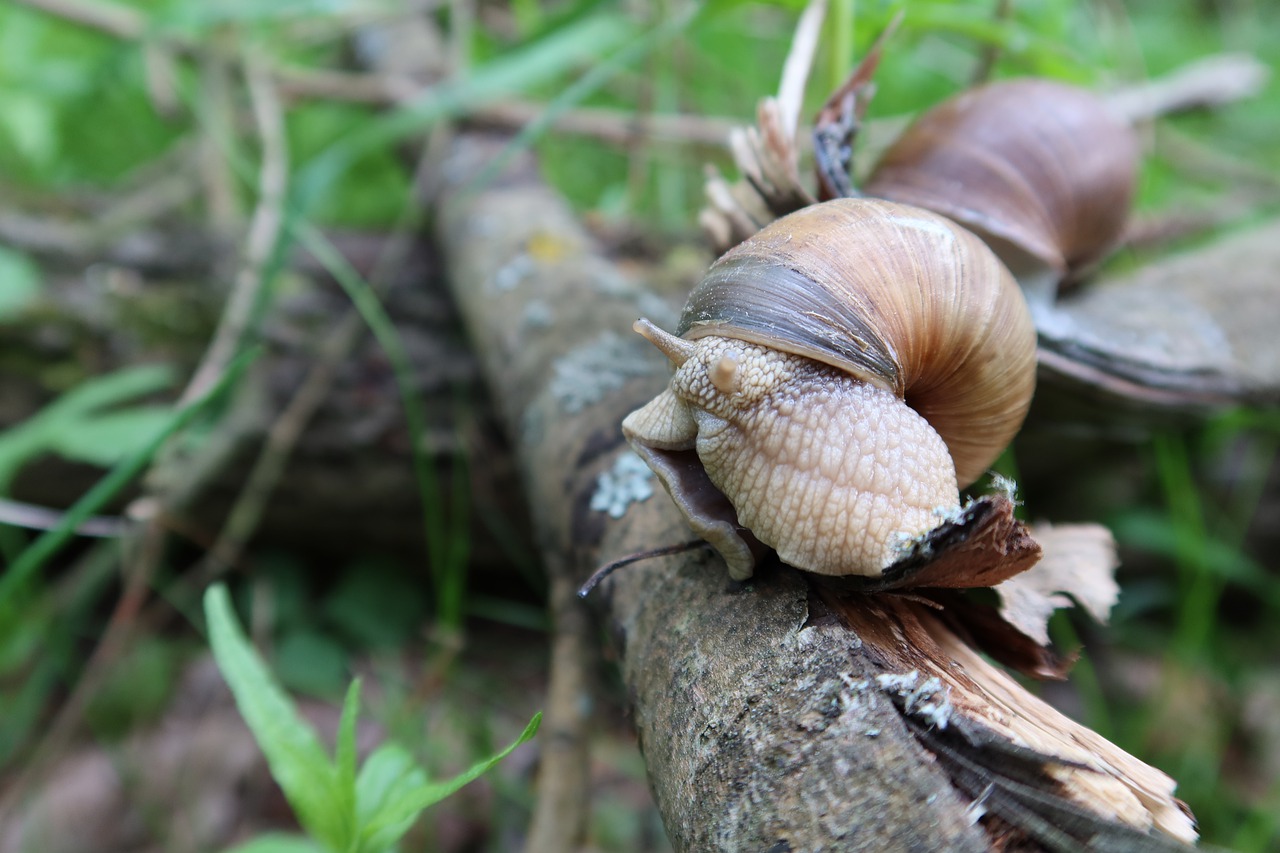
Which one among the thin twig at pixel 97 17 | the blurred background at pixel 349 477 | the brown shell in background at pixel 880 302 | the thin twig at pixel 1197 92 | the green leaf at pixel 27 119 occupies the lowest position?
the blurred background at pixel 349 477

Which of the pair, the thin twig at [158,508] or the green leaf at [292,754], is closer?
the green leaf at [292,754]

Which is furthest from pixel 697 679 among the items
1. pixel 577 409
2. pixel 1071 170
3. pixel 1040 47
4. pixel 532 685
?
pixel 1040 47

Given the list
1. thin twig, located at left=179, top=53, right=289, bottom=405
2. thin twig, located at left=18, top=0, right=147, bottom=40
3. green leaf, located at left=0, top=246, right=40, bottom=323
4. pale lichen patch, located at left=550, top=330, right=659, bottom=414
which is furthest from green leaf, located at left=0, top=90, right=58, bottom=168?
pale lichen patch, located at left=550, top=330, right=659, bottom=414

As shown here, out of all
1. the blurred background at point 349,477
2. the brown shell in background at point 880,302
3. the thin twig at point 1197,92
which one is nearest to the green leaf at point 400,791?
the brown shell in background at point 880,302

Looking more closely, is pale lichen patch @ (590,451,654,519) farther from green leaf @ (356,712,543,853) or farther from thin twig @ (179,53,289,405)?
thin twig @ (179,53,289,405)

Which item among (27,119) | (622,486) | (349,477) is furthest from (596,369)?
(27,119)

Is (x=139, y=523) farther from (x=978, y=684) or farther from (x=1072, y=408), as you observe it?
(x=1072, y=408)

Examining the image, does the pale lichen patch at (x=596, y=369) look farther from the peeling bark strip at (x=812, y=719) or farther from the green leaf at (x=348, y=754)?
the green leaf at (x=348, y=754)
